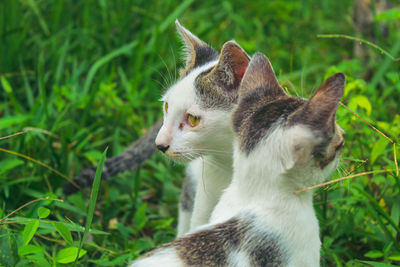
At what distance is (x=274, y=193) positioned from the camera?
2049mm

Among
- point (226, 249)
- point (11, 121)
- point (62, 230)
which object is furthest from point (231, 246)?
point (11, 121)

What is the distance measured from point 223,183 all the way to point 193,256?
3.04 feet

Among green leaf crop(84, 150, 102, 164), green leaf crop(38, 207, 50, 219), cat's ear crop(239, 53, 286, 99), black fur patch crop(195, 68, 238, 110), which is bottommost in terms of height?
green leaf crop(84, 150, 102, 164)

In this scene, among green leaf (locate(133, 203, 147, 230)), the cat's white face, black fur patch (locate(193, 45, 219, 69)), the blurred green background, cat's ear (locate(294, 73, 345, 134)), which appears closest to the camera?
cat's ear (locate(294, 73, 345, 134))

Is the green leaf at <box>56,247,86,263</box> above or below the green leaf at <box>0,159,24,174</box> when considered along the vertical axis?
above

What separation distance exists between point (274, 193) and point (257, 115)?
1.08 ft

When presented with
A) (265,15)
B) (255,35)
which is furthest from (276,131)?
(265,15)

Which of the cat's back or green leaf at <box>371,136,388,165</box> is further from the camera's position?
green leaf at <box>371,136,388,165</box>

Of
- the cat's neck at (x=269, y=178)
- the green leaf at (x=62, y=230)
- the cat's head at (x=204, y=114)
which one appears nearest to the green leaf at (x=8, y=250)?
the green leaf at (x=62, y=230)

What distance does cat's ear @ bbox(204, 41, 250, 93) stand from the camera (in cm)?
247

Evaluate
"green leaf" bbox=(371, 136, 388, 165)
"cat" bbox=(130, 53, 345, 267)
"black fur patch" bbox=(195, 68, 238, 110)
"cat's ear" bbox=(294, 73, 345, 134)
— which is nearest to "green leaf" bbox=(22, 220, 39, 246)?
"cat" bbox=(130, 53, 345, 267)

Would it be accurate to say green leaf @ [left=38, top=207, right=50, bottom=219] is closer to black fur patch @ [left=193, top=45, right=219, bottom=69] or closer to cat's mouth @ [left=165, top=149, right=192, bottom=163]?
cat's mouth @ [left=165, top=149, right=192, bottom=163]

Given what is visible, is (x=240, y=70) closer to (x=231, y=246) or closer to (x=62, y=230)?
(x=231, y=246)

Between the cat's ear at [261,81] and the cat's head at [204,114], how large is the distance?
0.25 metres
